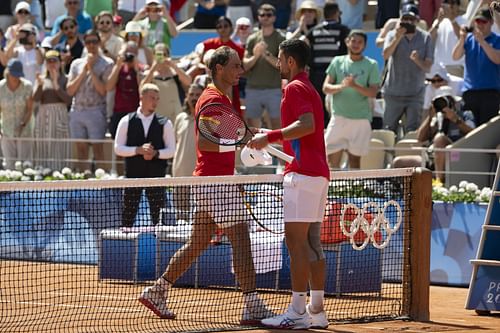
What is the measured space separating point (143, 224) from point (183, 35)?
799cm

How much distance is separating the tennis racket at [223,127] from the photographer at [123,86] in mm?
7734

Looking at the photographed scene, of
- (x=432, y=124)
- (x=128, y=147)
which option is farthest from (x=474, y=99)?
(x=128, y=147)

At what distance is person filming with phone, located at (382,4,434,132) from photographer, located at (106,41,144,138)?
3.47m

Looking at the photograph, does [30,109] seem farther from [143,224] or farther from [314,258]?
[314,258]

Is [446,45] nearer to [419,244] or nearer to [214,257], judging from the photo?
[214,257]

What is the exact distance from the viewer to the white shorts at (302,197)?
9305 mm

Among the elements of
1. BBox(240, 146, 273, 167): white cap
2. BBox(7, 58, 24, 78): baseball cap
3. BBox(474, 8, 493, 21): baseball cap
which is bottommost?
BBox(240, 146, 273, 167): white cap

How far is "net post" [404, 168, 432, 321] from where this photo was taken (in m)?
10.4

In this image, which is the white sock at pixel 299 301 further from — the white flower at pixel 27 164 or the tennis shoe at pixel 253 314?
the white flower at pixel 27 164

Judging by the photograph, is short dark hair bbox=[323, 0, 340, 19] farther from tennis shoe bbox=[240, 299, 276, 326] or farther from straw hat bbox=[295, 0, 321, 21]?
tennis shoe bbox=[240, 299, 276, 326]

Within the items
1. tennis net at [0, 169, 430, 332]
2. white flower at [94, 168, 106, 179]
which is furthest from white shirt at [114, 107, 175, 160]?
white flower at [94, 168, 106, 179]

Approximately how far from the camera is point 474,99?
16078 mm

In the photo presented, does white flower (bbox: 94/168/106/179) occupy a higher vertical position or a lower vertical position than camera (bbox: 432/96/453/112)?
lower

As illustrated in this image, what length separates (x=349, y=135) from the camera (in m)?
15.9
